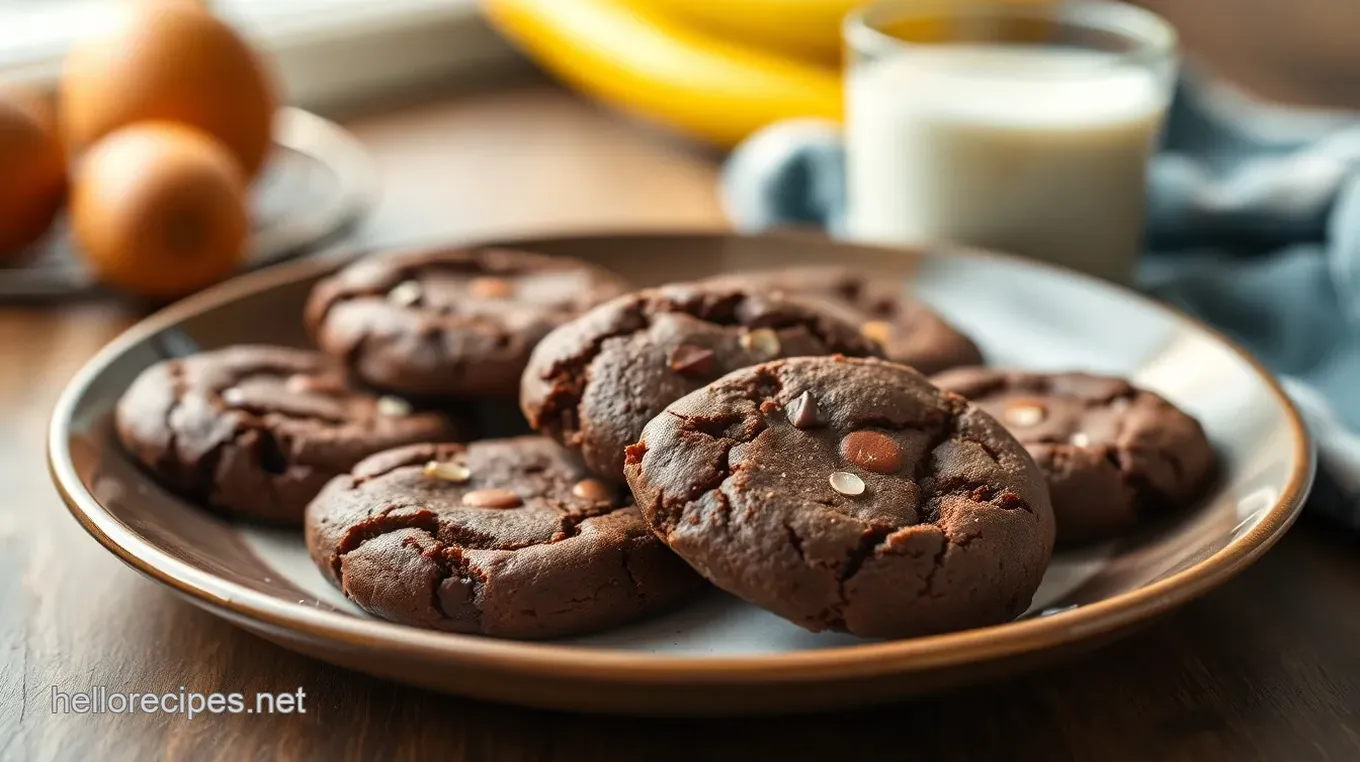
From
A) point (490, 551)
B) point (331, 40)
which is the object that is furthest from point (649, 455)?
point (331, 40)

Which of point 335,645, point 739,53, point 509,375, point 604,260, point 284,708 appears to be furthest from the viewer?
point 739,53

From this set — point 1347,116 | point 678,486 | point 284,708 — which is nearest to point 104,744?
point 284,708

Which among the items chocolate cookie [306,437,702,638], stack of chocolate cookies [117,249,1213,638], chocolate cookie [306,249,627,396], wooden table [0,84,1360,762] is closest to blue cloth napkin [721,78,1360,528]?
wooden table [0,84,1360,762]

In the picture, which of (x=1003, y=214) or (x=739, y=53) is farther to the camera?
(x=739, y=53)

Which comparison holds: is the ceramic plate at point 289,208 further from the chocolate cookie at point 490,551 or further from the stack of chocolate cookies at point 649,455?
the chocolate cookie at point 490,551

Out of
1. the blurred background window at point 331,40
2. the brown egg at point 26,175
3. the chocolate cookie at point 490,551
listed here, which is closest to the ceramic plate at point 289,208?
the brown egg at point 26,175

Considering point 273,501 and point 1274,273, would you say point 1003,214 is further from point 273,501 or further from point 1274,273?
point 273,501
